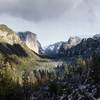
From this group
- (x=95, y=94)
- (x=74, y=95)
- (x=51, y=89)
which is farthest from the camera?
(x=51, y=89)

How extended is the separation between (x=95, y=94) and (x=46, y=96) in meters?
50.9

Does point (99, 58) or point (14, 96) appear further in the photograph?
point (99, 58)

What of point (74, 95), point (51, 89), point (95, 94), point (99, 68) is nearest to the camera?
point (95, 94)

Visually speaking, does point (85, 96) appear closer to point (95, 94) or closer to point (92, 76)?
point (95, 94)

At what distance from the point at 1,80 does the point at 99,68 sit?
3820cm

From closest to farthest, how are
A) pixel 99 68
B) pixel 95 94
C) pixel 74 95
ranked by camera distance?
pixel 95 94, pixel 74 95, pixel 99 68

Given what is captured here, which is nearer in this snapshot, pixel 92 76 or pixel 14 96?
pixel 14 96

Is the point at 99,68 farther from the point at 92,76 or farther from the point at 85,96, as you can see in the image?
the point at 85,96

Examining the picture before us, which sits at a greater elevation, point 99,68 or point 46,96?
point 99,68

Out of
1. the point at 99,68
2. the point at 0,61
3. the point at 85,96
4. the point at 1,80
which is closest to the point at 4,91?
the point at 1,80

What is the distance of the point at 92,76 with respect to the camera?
451ft

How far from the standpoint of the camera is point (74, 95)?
122 m

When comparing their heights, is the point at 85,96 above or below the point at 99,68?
below

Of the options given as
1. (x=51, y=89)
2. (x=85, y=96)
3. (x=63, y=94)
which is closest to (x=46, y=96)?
(x=51, y=89)
